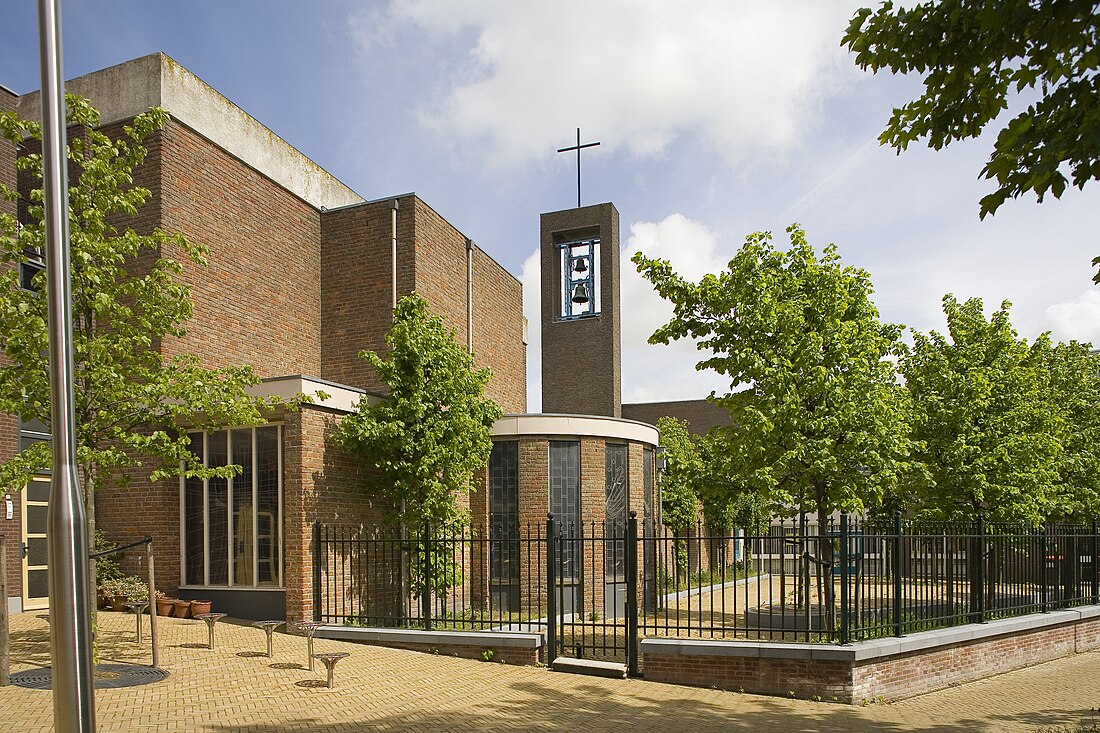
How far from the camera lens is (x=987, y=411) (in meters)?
17.9

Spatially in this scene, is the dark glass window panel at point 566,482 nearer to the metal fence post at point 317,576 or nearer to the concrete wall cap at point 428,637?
the concrete wall cap at point 428,637

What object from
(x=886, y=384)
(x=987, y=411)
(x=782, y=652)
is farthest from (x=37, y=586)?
(x=987, y=411)

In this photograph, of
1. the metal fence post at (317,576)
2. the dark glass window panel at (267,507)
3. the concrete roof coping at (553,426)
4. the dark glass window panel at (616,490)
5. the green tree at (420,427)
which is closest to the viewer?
the metal fence post at (317,576)

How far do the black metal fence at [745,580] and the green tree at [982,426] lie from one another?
3.54ft

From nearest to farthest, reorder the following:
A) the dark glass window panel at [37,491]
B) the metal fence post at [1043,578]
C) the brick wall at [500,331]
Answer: the metal fence post at [1043,578], the dark glass window panel at [37,491], the brick wall at [500,331]

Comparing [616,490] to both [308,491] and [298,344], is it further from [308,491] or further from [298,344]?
[298,344]

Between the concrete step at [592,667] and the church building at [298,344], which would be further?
the church building at [298,344]

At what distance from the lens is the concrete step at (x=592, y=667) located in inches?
474

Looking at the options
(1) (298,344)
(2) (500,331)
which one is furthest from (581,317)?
(1) (298,344)

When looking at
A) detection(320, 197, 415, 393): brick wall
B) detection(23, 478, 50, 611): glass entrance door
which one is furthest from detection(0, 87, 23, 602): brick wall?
detection(320, 197, 415, 393): brick wall

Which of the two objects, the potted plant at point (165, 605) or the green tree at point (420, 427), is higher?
the green tree at point (420, 427)

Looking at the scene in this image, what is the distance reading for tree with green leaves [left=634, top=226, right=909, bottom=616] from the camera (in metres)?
13.0

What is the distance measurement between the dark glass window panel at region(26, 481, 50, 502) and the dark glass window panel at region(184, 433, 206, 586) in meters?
2.92

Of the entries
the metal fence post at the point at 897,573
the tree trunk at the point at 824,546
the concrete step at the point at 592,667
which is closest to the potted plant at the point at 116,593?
the concrete step at the point at 592,667
